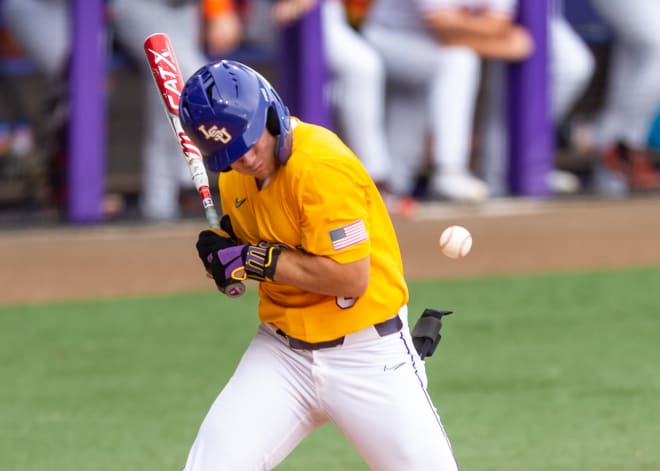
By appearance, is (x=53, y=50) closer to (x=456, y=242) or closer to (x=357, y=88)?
(x=357, y=88)

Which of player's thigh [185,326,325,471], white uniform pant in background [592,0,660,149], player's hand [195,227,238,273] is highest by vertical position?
player's hand [195,227,238,273]

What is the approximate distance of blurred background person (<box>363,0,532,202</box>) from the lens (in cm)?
845

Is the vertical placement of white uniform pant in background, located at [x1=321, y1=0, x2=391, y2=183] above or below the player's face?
below

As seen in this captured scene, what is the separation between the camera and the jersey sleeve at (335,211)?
3.51 metres

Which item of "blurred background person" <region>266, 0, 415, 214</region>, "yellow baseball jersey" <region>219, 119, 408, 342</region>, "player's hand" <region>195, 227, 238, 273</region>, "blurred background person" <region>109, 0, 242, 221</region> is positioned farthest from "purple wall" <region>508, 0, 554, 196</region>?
"player's hand" <region>195, 227, 238, 273</region>

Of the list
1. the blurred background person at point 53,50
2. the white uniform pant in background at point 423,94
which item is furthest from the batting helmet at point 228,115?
the white uniform pant in background at point 423,94

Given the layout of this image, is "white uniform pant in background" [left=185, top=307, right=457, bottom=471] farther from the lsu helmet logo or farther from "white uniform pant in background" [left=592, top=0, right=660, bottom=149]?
"white uniform pant in background" [left=592, top=0, right=660, bottom=149]

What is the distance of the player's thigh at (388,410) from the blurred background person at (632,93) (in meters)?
5.83

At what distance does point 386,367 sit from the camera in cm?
365

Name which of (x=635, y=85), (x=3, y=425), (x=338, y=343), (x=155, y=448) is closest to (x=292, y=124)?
(x=338, y=343)

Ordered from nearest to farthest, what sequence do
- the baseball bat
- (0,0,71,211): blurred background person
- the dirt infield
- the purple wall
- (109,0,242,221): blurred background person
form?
the baseball bat < the dirt infield < (109,0,242,221): blurred background person < (0,0,71,211): blurred background person < the purple wall

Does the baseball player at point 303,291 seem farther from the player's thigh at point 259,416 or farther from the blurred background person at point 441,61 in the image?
the blurred background person at point 441,61

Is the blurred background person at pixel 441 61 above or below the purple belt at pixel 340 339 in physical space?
below

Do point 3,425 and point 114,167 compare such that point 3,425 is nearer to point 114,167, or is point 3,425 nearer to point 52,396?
point 52,396
